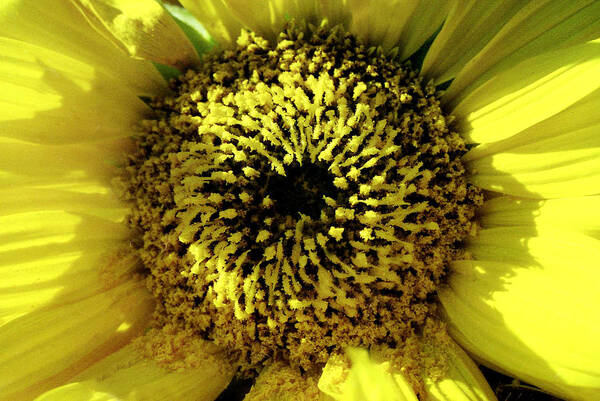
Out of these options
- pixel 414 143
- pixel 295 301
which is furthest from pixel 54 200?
pixel 414 143

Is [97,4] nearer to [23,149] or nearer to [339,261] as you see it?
[23,149]

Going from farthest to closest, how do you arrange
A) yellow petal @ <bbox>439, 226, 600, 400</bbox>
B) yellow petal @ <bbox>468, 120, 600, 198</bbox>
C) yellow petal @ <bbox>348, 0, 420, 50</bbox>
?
yellow petal @ <bbox>348, 0, 420, 50</bbox>, yellow petal @ <bbox>468, 120, 600, 198</bbox>, yellow petal @ <bbox>439, 226, 600, 400</bbox>

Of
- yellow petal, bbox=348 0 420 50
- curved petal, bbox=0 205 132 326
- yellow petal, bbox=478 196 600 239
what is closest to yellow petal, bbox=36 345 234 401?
curved petal, bbox=0 205 132 326

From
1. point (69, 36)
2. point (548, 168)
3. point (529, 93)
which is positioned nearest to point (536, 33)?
point (529, 93)

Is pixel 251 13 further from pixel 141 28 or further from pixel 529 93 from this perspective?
pixel 529 93

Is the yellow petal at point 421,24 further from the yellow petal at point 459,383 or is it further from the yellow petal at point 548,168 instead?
the yellow petal at point 459,383

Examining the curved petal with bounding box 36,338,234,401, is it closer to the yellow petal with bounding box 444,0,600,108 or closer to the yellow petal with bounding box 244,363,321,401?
the yellow petal with bounding box 244,363,321,401

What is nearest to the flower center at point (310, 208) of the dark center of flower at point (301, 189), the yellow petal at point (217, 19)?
the dark center of flower at point (301, 189)

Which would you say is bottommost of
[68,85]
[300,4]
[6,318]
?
[6,318]
